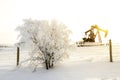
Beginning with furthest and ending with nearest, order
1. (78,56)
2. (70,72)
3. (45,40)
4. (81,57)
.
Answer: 1. (78,56)
2. (81,57)
3. (45,40)
4. (70,72)

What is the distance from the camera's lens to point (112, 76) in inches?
539

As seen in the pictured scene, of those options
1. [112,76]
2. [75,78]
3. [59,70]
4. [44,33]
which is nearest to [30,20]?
[44,33]

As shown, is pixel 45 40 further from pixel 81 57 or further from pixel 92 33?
pixel 92 33

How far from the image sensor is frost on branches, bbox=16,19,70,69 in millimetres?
16703

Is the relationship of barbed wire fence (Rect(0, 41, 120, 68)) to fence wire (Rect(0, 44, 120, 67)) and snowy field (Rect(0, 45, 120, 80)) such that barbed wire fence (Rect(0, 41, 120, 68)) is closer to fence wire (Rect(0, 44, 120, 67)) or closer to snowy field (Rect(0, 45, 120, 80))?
fence wire (Rect(0, 44, 120, 67))

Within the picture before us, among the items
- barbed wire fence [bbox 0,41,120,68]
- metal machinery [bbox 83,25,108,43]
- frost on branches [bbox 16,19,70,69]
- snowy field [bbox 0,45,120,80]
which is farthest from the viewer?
metal machinery [bbox 83,25,108,43]

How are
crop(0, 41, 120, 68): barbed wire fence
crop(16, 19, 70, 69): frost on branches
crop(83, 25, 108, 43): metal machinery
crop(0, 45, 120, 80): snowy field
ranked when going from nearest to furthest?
1. crop(0, 45, 120, 80): snowy field
2. crop(16, 19, 70, 69): frost on branches
3. crop(0, 41, 120, 68): barbed wire fence
4. crop(83, 25, 108, 43): metal machinery

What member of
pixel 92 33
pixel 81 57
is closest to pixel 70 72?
pixel 81 57

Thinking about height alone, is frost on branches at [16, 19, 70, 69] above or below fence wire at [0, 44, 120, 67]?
above

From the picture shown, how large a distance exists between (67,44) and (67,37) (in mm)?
488

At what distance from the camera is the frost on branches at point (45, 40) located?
54.8ft

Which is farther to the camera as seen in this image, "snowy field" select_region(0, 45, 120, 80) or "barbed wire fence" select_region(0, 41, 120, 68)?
"barbed wire fence" select_region(0, 41, 120, 68)

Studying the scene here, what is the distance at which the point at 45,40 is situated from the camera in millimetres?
16703

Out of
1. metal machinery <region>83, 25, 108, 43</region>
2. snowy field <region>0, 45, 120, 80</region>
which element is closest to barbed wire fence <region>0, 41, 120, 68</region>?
snowy field <region>0, 45, 120, 80</region>
